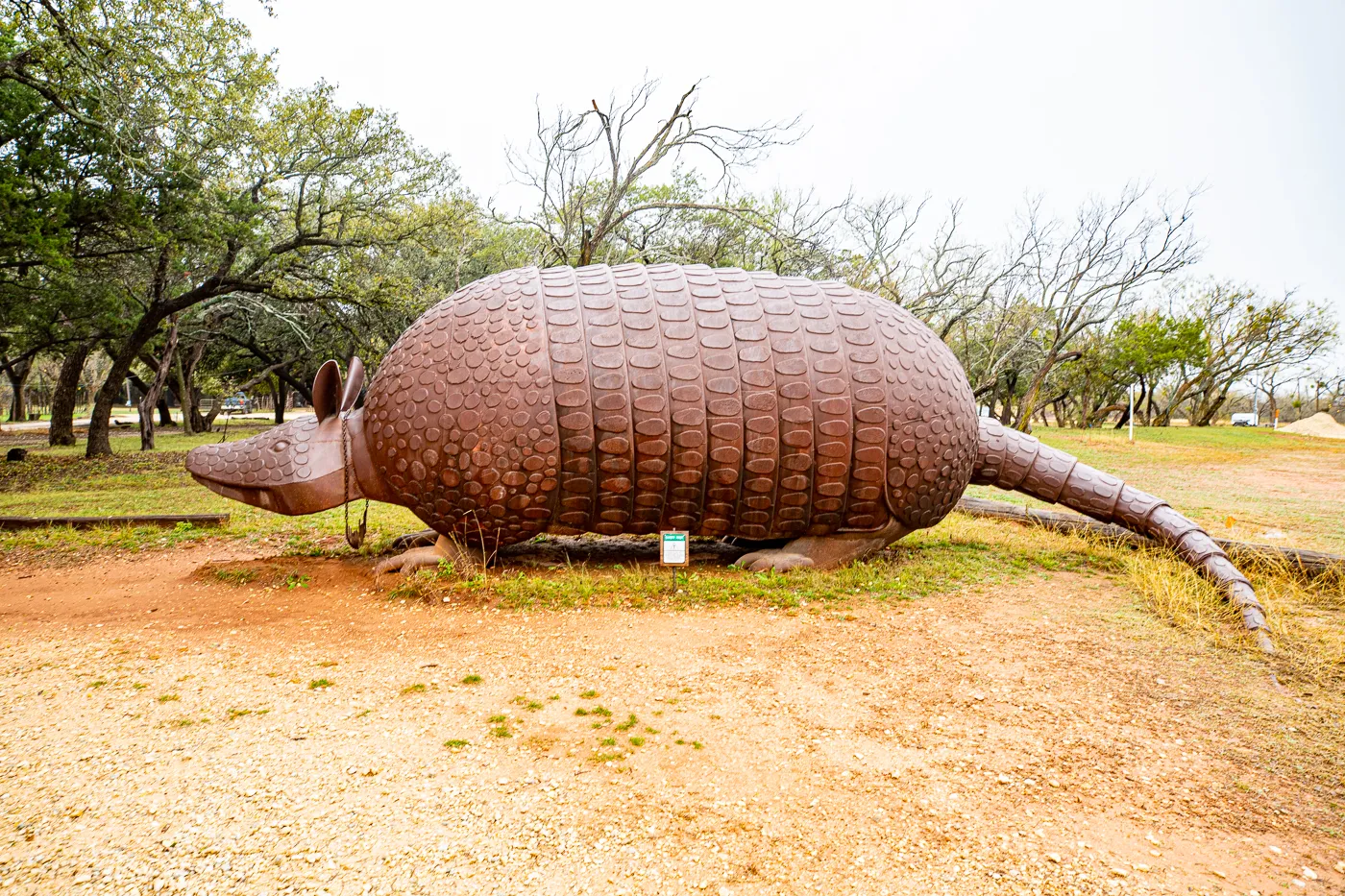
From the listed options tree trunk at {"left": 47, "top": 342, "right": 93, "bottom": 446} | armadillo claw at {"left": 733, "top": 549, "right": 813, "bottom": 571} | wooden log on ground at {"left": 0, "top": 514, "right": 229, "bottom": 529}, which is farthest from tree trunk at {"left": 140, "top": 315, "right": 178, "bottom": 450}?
armadillo claw at {"left": 733, "top": 549, "right": 813, "bottom": 571}

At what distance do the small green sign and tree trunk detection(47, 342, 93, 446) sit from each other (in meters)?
19.2

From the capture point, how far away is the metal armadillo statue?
16.2ft

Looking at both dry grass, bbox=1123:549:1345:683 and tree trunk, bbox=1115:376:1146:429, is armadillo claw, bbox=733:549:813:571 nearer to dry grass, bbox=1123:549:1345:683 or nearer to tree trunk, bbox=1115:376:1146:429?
dry grass, bbox=1123:549:1345:683

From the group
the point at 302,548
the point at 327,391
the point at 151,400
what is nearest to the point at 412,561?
the point at 327,391

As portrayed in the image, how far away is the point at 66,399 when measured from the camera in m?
18.6

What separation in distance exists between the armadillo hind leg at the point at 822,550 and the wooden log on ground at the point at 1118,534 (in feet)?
7.26

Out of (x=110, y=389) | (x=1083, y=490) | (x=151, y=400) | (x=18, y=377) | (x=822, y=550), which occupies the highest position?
(x=18, y=377)

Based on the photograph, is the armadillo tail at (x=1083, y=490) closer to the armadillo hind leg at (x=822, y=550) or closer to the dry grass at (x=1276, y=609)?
the dry grass at (x=1276, y=609)

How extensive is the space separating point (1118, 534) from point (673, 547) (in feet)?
14.7

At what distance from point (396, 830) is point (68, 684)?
239 cm

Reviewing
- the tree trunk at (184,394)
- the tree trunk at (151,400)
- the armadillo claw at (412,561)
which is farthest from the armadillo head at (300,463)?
the tree trunk at (184,394)

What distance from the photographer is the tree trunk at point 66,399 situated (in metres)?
18.1

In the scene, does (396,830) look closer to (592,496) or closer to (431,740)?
(431,740)

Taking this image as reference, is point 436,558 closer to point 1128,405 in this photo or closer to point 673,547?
point 673,547
